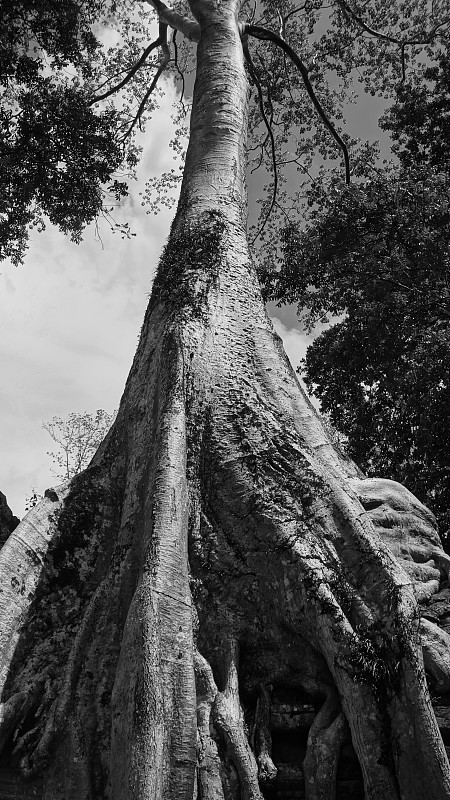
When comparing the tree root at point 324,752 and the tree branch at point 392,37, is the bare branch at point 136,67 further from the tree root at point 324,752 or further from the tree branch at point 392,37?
the tree root at point 324,752

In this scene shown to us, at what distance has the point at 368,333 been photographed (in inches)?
409

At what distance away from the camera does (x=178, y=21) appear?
821 cm

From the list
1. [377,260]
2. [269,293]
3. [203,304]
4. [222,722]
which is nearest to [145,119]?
[269,293]

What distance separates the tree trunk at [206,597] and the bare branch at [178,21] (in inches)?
196

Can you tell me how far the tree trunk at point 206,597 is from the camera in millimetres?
2502

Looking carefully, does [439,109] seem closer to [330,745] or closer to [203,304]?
[203,304]

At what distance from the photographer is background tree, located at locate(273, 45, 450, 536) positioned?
9.05m

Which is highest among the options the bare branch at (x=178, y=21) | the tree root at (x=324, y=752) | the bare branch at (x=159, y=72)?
the bare branch at (x=159, y=72)

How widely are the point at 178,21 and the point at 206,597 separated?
7730 millimetres

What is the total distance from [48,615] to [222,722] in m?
1.04

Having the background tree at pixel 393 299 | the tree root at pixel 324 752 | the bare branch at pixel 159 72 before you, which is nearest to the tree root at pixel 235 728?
the tree root at pixel 324 752

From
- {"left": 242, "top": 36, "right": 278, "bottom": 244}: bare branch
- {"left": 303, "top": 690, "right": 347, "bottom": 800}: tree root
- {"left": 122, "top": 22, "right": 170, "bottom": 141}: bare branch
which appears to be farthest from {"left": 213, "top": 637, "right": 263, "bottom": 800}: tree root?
{"left": 122, "top": 22, "right": 170, "bottom": 141}: bare branch

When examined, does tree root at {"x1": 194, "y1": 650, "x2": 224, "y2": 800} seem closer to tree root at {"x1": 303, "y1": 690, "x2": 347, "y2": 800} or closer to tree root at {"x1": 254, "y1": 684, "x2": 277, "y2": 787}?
tree root at {"x1": 254, "y1": 684, "x2": 277, "y2": 787}

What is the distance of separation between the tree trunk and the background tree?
5561 mm
